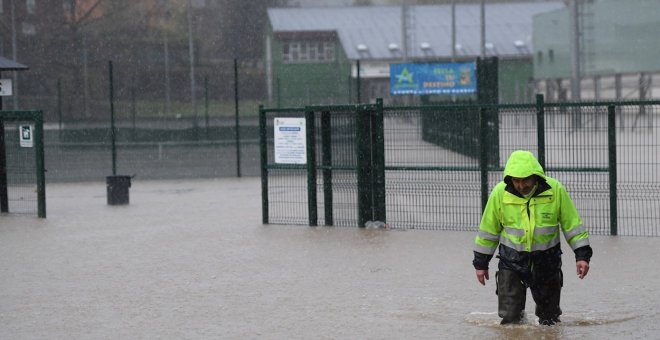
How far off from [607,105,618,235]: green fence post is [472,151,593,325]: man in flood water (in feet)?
19.3

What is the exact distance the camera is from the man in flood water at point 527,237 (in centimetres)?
873

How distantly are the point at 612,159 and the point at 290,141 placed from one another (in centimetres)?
479

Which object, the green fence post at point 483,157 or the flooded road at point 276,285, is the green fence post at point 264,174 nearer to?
the flooded road at point 276,285

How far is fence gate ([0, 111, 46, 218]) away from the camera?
18922 millimetres

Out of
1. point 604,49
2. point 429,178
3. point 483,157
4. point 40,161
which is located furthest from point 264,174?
point 604,49

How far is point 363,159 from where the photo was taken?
53.8ft

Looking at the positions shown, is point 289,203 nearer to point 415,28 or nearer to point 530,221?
point 530,221

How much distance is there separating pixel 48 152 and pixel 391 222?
47.8 feet

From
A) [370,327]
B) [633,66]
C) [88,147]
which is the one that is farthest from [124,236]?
[633,66]

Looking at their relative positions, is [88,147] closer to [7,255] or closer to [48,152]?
[48,152]

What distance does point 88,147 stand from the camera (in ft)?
96.1

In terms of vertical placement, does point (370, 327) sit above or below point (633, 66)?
below

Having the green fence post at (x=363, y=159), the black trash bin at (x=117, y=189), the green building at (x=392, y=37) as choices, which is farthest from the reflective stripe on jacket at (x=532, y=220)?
the green building at (x=392, y=37)

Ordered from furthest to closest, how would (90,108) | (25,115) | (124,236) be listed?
(90,108), (25,115), (124,236)
